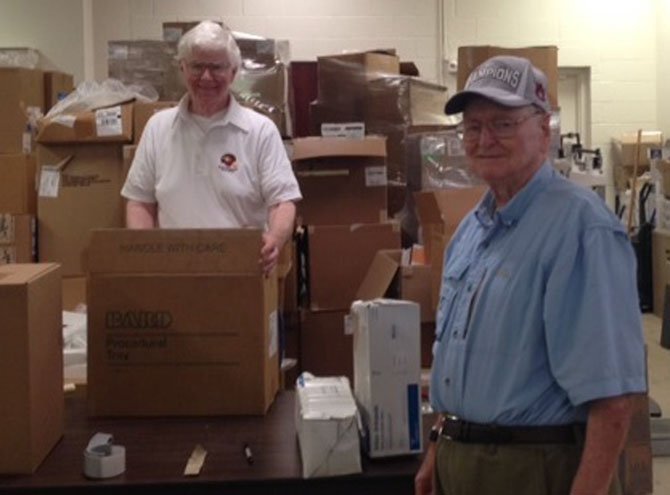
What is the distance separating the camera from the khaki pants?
1.26 meters

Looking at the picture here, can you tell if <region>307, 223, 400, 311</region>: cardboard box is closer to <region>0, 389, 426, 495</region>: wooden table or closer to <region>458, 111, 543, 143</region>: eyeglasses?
<region>0, 389, 426, 495</region>: wooden table

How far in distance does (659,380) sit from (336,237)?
2269mm

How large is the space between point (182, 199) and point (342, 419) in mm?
1297

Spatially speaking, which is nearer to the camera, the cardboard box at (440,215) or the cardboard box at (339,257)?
the cardboard box at (440,215)

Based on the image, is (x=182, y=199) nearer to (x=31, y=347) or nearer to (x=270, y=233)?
(x=270, y=233)

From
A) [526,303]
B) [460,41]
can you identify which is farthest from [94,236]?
[460,41]

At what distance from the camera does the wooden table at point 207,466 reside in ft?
5.08

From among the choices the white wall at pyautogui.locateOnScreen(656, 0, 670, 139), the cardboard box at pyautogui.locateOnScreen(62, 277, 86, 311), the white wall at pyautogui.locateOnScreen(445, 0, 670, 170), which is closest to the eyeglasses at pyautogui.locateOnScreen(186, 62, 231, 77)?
the cardboard box at pyautogui.locateOnScreen(62, 277, 86, 311)

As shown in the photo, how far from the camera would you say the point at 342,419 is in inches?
61.6

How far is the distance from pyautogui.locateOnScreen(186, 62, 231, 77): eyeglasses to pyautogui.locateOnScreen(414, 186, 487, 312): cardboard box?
1.18 m

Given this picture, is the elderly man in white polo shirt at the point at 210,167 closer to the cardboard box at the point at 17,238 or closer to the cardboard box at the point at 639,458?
the cardboard box at the point at 17,238

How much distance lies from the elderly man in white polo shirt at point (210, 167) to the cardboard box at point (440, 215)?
91 centimetres

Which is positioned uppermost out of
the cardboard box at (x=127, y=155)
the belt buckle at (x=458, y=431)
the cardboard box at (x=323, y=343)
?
the cardboard box at (x=127, y=155)

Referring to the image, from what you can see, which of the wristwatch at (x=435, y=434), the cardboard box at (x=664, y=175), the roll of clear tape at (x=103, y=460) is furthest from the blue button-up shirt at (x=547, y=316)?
the cardboard box at (x=664, y=175)
